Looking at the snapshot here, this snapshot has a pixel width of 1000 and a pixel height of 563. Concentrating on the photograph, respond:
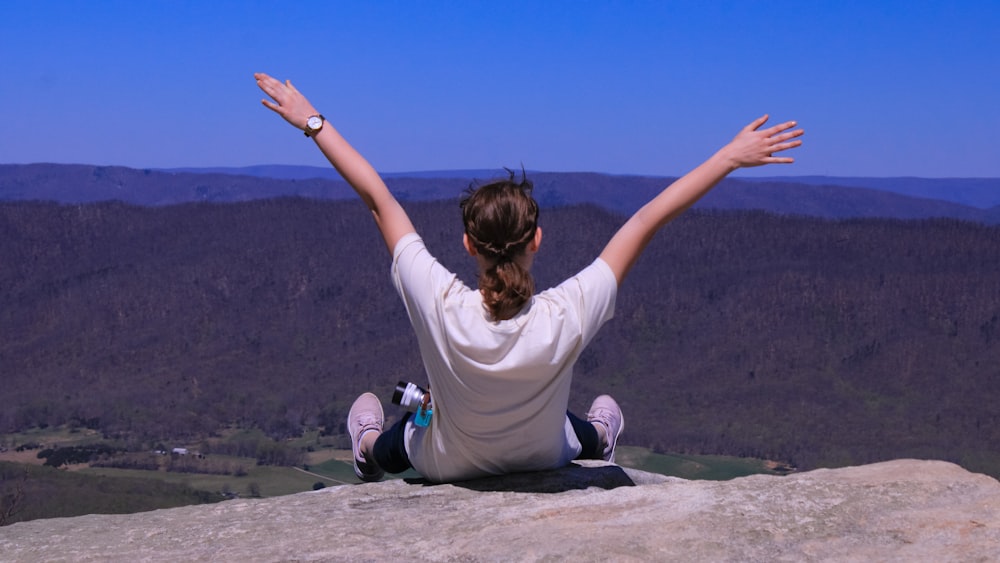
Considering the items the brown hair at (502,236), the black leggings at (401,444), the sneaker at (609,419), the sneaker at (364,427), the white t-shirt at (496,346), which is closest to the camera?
the brown hair at (502,236)

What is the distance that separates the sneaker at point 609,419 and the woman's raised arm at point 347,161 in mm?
2569

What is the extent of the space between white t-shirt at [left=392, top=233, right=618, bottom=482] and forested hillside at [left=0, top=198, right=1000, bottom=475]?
283 ft

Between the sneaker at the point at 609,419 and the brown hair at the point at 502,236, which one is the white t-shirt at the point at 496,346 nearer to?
the brown hair at the point at 502,236

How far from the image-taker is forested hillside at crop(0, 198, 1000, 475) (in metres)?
108

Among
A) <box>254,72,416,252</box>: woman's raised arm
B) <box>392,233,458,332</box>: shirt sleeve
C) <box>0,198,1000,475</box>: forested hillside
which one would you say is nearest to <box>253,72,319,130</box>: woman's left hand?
<box>254,72,416,252</box>: woman's raised arm

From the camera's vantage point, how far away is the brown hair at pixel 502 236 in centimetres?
585

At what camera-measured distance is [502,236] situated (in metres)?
5.86

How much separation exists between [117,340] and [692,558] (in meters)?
144

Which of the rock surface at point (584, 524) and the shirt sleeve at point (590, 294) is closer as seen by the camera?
the rock surface at point (584, 524)

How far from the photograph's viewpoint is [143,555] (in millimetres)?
6199

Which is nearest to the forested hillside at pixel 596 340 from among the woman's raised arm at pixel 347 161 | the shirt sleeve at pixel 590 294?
the shirt sleeve at pixel 590 294

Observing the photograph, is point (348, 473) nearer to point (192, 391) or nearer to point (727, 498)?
point (192, 391)

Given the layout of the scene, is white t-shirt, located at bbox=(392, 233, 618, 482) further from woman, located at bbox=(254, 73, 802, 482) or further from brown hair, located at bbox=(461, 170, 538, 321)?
brown hair, located at bbox=(461, 170, 538, 321)

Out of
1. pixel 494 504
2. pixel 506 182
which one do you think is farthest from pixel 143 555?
pixel 506 182
